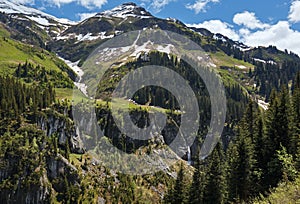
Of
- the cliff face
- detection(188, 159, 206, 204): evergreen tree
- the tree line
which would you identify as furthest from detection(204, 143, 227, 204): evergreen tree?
the cliff face

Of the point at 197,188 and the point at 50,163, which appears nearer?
the point at 197,188

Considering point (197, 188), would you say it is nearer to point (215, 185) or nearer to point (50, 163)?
point (215, 185)

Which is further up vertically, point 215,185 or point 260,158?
point 260,158

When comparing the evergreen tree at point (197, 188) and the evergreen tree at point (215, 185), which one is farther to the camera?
the evergreen tree at point (197, 188)

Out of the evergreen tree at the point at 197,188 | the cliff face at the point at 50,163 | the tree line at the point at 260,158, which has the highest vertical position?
the tree line at the point at 260,158

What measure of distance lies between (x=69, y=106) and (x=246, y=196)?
10408 centimetres

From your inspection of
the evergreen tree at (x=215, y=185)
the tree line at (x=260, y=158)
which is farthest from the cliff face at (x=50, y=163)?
the tree line at (x=260, y=158)

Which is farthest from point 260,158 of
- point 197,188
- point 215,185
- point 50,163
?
point 50,163

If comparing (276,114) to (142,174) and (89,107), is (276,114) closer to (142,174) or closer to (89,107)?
(142,174)

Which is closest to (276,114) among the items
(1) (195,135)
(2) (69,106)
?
(2) (69,106)

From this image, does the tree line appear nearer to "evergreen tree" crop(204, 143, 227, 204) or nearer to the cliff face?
"evergreen tree" crop(204, 143, 227, 204)

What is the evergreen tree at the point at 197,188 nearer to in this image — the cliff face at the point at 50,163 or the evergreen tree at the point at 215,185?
the evergreen tree at the point at 215,185

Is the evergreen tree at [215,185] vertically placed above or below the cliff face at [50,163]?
above

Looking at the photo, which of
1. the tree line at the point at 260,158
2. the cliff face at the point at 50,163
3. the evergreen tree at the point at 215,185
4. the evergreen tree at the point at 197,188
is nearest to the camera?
the tree line at the point at 260,158
